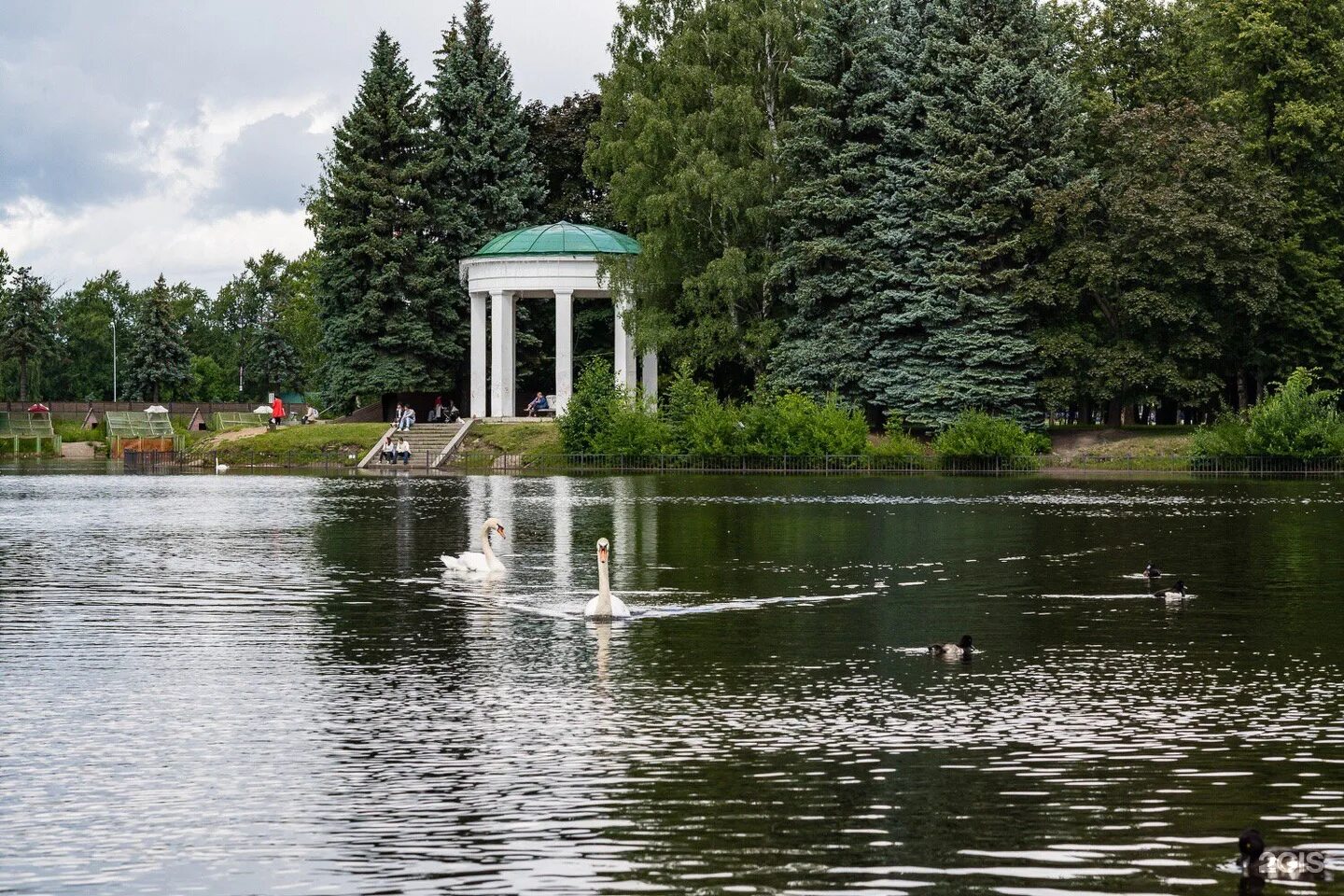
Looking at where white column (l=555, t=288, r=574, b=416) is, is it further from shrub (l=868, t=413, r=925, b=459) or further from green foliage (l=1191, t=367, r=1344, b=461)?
green foliage (l=1191, t=367, r=1344, b=461)

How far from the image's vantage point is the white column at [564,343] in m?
78.2

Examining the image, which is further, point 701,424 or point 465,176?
point 465,176

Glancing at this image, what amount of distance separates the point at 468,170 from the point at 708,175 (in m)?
19.2

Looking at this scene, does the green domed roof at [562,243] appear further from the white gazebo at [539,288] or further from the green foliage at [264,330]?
the green foliage at [264,330]

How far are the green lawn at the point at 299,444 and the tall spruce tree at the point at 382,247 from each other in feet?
18.2

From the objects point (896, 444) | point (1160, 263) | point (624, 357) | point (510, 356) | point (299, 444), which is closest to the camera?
point (896, 444)

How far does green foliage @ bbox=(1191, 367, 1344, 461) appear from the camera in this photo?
6016 cm

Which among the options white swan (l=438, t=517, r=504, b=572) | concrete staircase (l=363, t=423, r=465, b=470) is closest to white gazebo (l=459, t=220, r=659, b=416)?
concrete staircase (l=363, t=423, r=465, b=470)

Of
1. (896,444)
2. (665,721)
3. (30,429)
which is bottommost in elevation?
(665,721)

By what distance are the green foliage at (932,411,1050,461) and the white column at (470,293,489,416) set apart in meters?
24.0

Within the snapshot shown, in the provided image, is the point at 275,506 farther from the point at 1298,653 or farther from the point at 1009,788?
the point at 1009,788

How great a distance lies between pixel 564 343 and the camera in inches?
3108

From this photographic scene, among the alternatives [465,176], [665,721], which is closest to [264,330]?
[465,176]

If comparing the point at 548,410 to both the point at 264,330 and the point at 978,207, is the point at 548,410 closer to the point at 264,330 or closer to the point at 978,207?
the point at 978,207
